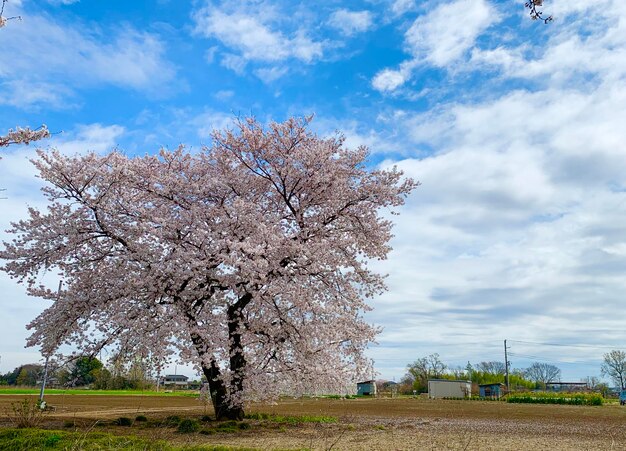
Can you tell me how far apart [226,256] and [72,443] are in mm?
8345

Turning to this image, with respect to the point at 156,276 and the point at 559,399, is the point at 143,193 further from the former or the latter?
the point at 559,399

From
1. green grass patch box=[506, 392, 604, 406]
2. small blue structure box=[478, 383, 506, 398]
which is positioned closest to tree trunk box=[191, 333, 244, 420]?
green grass patch box=[506, 392, 604, 406]

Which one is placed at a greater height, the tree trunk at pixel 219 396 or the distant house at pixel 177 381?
the tree trunk at pixel 219 396

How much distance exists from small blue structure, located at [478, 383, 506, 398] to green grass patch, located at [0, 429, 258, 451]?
7131 centimetres

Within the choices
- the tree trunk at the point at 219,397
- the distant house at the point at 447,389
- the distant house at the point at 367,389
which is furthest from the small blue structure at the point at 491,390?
the tree trunk at the point at 219,397

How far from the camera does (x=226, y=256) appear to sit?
1572cm

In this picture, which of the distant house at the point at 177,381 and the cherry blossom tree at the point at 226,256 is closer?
the cherry blossom tree at the point at 226,256

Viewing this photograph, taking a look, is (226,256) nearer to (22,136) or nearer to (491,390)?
(22,136)

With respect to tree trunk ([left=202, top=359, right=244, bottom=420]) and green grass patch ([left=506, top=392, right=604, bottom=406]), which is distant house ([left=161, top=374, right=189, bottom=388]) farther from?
tree trunk ([left=202, top=359, right=244, bottom=420])

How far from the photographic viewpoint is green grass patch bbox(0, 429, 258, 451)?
767cm

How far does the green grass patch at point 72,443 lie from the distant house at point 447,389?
66.4 m

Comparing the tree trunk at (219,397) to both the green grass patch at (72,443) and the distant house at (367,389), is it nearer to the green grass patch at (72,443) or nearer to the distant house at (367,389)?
the green grass patch at (72,443)

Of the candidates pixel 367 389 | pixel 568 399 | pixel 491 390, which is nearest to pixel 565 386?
pixel 491 390

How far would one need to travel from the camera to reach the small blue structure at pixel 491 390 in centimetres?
7298
